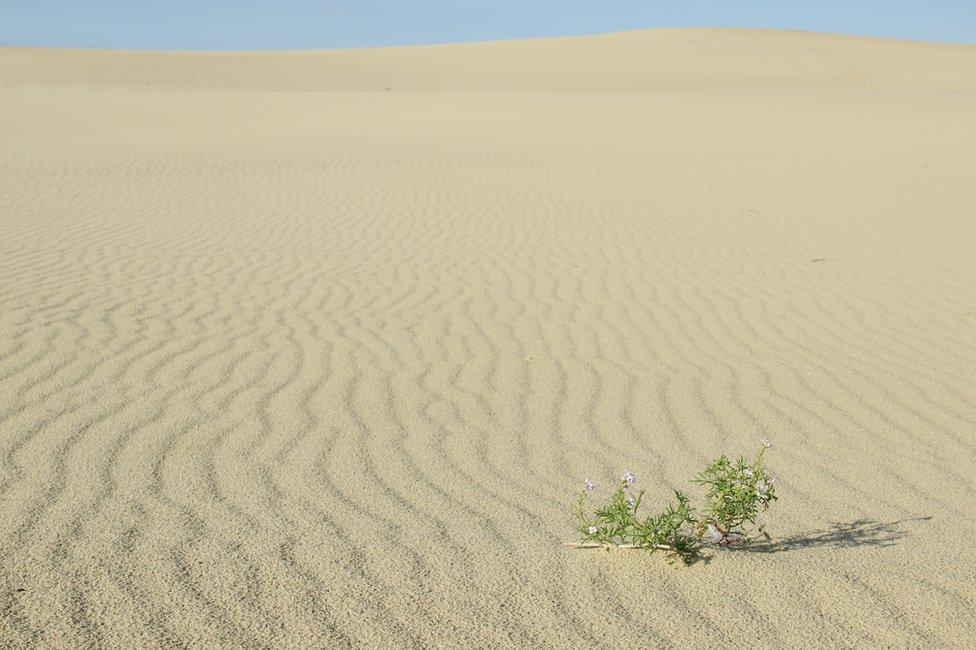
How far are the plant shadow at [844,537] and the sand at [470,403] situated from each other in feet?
0.05

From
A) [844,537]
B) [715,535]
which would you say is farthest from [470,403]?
[844,537]

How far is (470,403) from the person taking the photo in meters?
4.57

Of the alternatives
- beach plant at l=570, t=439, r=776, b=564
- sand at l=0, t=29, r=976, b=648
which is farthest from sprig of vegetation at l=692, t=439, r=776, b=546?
sand at l=0, t=29, r=976, b=648

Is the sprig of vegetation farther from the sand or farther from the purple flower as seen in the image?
the sand

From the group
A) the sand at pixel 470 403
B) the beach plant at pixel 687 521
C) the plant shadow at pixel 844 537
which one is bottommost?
the sand at pixel 470 403

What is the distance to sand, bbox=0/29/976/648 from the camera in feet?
8.89

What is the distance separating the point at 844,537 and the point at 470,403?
193cm

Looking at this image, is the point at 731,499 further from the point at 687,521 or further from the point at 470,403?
the point at 470,403

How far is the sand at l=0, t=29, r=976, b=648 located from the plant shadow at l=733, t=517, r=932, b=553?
16 mm

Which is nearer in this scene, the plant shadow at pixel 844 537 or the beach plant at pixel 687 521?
the beach plant at pixel 687 521

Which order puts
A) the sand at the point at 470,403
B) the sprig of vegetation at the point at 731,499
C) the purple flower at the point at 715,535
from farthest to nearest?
1. the purple flower at the point at 715,535
2. the sprig of vegetation at the point at 731,499
3. the sand at the point at 470,403

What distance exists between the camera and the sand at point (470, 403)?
8.89 feet

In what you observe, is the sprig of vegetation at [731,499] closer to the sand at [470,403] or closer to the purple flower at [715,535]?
the purple flower at [715,535]

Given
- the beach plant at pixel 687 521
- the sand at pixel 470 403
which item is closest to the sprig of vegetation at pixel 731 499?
the beach plant at pixel 687 521
